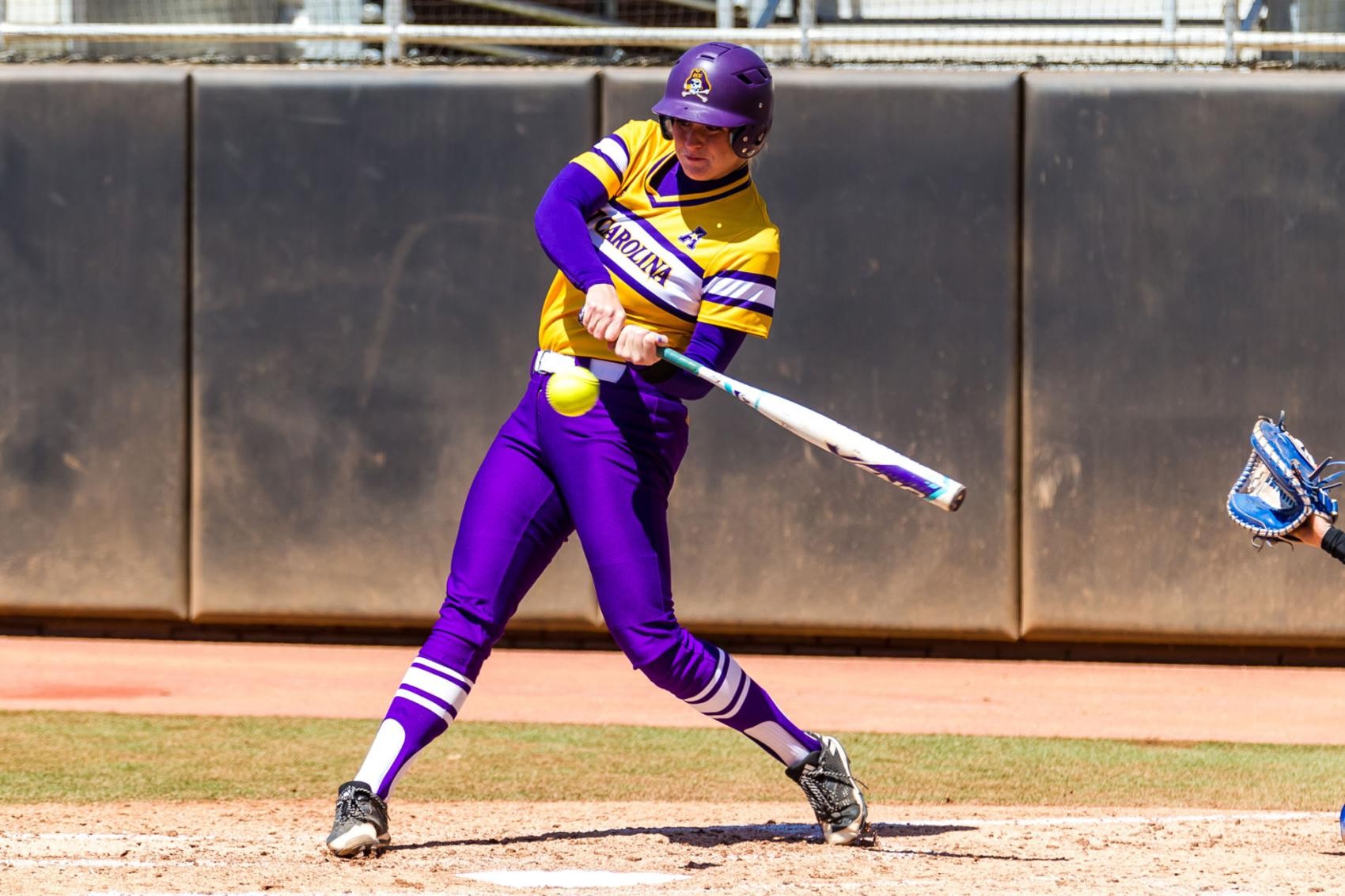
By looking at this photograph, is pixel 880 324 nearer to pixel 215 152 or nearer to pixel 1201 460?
pixel 1201 460

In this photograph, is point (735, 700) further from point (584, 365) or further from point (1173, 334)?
point (1173, 334)

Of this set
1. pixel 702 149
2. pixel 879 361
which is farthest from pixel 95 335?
pixel 702 149

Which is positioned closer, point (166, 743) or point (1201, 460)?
point (166, 743)

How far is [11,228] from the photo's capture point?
879cm

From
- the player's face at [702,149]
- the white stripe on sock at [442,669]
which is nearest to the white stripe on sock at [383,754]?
the white stripe on sock at [442,669]

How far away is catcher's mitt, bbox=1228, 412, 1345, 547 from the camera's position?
391 cm

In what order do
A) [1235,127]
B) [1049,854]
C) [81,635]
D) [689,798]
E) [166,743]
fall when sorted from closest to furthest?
[1049,854] < [689,798] < [166,743] < [1235,127] < [81,635]

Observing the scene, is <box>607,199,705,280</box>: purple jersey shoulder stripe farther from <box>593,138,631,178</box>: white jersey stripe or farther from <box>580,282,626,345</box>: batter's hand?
<box>580,282,626,345</box>: batter's hand

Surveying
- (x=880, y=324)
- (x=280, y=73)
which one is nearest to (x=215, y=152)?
(x=280, y=73)

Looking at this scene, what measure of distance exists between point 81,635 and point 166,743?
125 inches

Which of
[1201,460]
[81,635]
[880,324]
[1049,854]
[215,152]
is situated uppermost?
[215,152]

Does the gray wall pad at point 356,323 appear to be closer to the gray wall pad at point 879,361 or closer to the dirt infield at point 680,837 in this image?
the gray wall pad at point 879,361

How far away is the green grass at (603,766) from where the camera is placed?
537 cm

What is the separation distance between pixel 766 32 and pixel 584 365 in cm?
495
